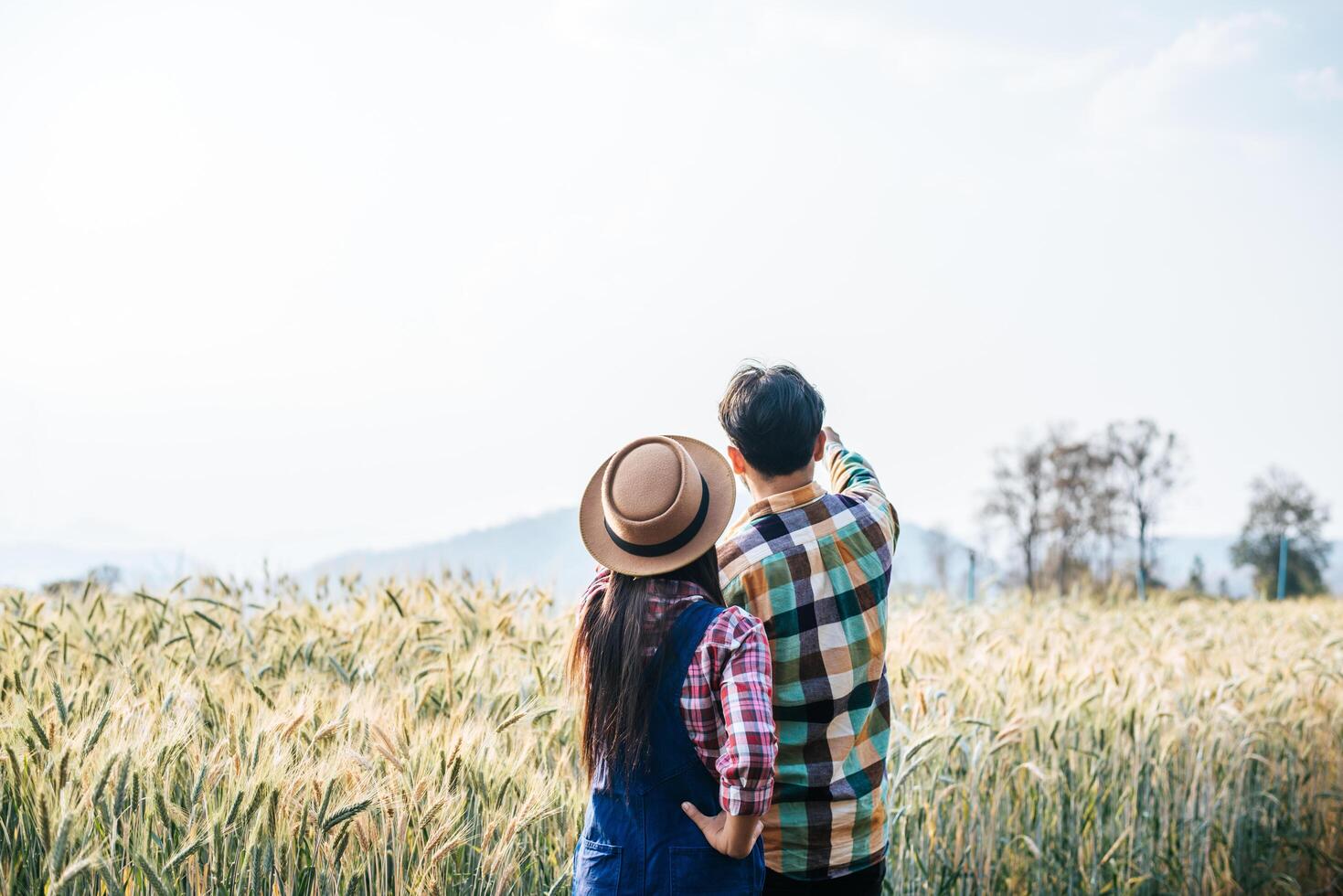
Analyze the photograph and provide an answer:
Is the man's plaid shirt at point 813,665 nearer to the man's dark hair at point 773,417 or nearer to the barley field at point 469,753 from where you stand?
the man's dark hair at point 773,417

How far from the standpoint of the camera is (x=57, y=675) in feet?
9.64

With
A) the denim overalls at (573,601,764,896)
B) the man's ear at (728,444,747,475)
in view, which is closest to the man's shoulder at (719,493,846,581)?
the man's ear at (728,444,747,475)

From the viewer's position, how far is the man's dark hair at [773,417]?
1.99m

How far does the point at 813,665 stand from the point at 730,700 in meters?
0.38

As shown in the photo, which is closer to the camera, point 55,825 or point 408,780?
point 55,825

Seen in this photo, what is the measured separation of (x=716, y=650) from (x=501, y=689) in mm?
1274

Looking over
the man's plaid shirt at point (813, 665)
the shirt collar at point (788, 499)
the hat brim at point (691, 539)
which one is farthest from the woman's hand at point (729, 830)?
the shirt collar at point (788, 499)

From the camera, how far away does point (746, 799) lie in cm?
167

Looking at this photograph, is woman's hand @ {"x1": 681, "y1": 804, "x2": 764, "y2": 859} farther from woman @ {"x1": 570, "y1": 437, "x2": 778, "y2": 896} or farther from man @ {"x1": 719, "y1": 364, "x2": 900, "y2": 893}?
man @ {"x1": 719, "y1": 364, "x2": 900, "y2": 893}

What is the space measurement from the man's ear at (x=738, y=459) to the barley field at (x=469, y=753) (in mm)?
795

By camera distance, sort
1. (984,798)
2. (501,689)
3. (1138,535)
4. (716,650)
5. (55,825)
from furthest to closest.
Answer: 1. (1138,535)
2. (984,798)
3. (501,689)
4. (55,825)
5. (716,650)

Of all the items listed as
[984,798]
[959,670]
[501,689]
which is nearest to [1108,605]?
[959,670]

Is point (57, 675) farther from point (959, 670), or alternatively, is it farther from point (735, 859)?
point (959, 670)

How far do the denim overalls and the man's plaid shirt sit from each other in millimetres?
208
